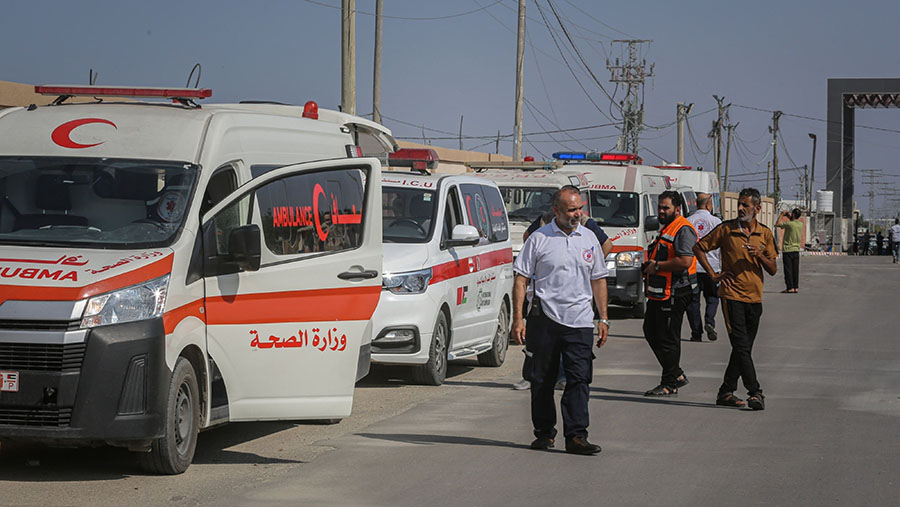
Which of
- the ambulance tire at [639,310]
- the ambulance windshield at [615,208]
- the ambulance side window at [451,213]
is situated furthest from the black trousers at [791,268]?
the ambulance side window at [451,213]

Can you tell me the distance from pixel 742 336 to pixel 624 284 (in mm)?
9461

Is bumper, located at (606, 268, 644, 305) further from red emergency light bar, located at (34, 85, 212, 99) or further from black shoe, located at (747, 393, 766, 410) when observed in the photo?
red emergency light bar, located at (34, 85, 212, 99)

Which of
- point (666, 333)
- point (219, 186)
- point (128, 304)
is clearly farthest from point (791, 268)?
point (128, 304)

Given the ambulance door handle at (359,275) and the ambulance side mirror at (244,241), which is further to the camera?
the ambulance door handle at (359,275)

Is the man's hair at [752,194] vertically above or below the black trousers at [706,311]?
above

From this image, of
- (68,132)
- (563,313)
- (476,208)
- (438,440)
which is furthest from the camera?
(476,208)

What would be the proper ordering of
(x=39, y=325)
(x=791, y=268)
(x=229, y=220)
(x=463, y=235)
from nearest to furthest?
1. (x=39, y=325)
2. (x=229, y=220)
3. (x=463, y=235)
4. (x=791, y=268)

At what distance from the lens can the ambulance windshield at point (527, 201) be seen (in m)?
18.9

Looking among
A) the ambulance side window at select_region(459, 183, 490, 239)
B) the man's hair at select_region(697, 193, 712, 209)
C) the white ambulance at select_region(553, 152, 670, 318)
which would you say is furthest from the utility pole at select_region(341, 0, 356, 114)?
the ambulance side window at select_region(459, 183, 490, 239)

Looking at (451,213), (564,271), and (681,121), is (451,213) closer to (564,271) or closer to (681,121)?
(564,271)

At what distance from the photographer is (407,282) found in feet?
38.3

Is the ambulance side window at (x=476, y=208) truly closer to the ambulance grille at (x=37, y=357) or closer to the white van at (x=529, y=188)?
the white van at (x=529, y=188)

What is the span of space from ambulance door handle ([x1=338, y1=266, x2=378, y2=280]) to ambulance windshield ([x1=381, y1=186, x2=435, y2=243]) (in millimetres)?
3661

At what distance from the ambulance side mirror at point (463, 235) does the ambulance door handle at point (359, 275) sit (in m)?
3.53
